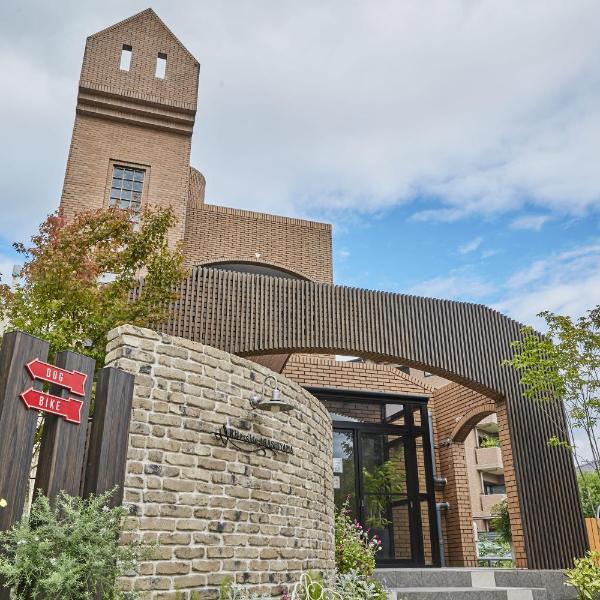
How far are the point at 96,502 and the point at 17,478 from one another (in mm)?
465

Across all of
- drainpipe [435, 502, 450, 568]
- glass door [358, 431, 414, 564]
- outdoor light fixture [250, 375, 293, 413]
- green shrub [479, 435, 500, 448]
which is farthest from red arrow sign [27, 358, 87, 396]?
green shrub [479, 435, 500, 448]

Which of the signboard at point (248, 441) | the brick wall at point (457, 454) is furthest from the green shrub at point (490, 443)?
the signboard at point (248, 441)

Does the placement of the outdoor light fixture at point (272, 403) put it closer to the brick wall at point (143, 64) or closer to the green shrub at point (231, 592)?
the green shrub at point (231, 592)

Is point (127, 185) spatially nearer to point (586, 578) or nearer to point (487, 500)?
point (586, 578)

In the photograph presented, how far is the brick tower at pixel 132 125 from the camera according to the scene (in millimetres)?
12570

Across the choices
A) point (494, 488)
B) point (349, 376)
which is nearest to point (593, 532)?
point (349, 376)

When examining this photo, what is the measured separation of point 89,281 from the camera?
7.51 m

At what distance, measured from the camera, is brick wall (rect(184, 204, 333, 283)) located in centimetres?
1359

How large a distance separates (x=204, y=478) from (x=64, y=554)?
148 centimetres

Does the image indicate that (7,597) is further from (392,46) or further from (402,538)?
(392,46)

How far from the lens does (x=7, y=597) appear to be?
10.3ft

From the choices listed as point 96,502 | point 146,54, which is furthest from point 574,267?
point 96,502

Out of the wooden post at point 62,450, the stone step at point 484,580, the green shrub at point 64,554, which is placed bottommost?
the stone step at point 484,580

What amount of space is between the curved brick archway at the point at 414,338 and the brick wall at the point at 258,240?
4.79 metres
